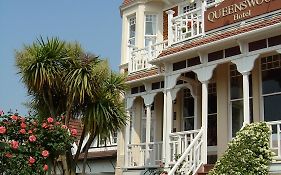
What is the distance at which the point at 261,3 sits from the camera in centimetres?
1435

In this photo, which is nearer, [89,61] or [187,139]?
[187,139]

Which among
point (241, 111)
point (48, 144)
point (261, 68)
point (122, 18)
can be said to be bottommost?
point (48, 144)

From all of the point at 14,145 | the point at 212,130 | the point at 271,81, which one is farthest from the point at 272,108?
the point at 14,145

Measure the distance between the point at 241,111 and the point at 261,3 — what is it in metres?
3.84

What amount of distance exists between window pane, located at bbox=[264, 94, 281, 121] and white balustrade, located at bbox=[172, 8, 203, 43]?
300 centimetres

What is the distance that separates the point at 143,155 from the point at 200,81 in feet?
16.5

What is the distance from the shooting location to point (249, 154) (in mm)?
12461

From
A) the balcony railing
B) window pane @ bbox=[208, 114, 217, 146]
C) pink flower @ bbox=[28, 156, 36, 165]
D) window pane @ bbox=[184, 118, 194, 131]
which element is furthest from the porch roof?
pink flower @ bbox=[28, 156, 36, 165]

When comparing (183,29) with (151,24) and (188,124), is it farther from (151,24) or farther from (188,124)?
(151,24)

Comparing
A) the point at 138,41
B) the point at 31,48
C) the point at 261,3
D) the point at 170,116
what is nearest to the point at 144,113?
the point at 138,41

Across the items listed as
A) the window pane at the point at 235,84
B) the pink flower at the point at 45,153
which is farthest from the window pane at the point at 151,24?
the pink flower at the point at 45,153

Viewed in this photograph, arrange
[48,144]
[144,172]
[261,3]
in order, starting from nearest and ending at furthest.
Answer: [48,144] < [261,3] < [144,172]

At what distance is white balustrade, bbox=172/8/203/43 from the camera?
16.4 meters

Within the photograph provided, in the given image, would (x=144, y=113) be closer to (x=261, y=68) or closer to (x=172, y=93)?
(x=172, y=93)
